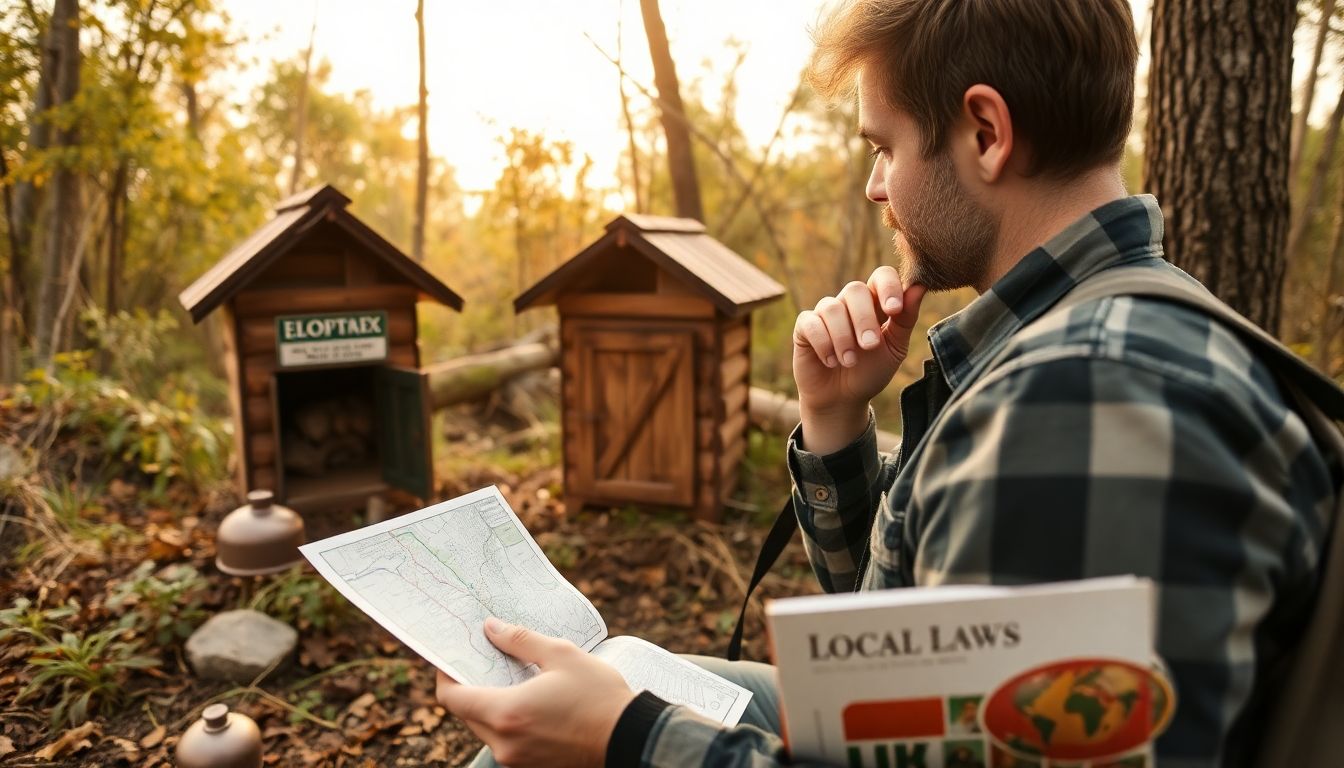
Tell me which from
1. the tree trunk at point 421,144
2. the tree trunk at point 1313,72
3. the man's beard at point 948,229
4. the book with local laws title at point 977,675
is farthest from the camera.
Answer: the tree trunk at point 1313,72

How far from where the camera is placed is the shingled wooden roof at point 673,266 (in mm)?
4531

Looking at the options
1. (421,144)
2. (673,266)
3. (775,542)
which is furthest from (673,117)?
(775,542)

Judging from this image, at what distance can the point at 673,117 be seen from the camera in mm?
5883

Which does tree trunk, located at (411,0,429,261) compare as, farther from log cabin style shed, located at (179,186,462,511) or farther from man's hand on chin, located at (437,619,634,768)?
man's hand on chin, located at (437,619,634,768)

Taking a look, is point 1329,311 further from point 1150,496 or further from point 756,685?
point 1150,496

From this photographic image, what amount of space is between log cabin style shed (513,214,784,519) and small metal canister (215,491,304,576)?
1.77m

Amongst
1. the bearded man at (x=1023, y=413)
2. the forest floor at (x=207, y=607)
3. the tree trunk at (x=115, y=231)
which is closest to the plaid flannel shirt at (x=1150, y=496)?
the bearded man at (x=1023, y=413)

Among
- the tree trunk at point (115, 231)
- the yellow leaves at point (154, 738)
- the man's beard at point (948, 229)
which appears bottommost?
the yellow leaves at point (154, 738)

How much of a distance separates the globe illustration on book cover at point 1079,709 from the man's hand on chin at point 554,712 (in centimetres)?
57

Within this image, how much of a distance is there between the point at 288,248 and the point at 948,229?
354cm

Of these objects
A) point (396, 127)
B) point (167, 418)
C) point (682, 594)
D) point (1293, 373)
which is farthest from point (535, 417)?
point (396, 127)

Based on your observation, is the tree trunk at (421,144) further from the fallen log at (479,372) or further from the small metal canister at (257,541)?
the small metal canister at (257,541)

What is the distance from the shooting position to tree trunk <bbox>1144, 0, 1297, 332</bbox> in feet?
10.9

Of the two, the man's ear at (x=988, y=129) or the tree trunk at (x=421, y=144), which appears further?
the tree trunk at (x=421, y=144)
